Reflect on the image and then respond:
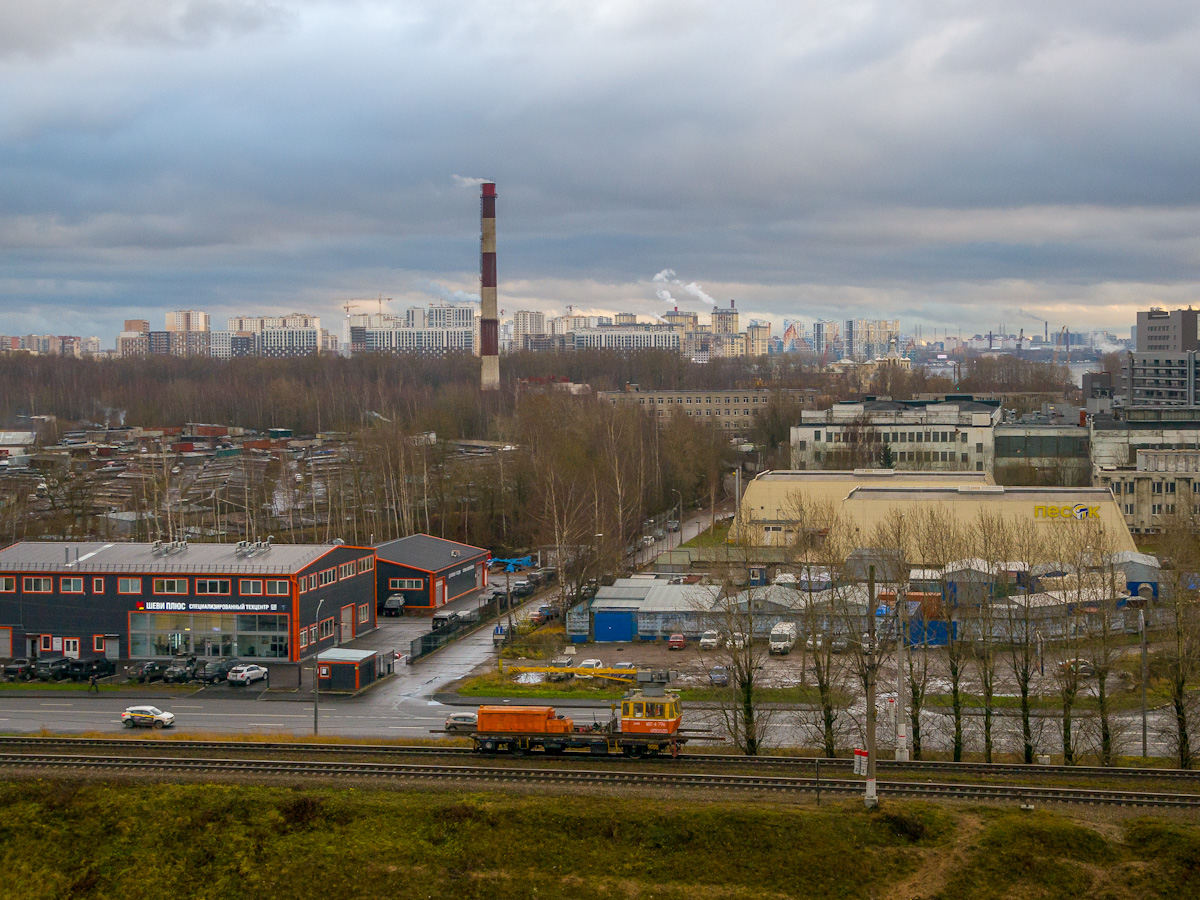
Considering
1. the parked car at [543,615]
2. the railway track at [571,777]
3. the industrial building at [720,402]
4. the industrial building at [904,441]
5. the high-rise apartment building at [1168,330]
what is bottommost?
the parked car at [543,615]

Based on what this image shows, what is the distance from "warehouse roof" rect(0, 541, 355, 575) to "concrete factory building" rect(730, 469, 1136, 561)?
1423cm

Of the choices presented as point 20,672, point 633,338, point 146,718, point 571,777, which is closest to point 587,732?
point 571,777

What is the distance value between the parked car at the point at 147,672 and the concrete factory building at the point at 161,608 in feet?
2.96

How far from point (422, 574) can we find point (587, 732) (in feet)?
54.6

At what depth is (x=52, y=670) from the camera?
25.8 meters

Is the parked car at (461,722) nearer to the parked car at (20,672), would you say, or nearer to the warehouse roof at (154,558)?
the warehouse roof at (154,558)

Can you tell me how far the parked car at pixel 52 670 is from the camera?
25.7m

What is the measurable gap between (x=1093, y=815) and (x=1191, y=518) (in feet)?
83.2

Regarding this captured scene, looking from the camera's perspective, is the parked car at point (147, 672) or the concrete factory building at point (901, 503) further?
the concrete factory building at point (901, 503)

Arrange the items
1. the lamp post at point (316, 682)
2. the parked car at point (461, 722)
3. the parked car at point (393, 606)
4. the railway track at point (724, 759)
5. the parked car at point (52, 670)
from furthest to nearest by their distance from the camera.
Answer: the parked car at point (393, 606) → the parked car at point (52, 670) → the lamp post at point (316, 682) → the parked car at point (461, 722) → the railway track at point (724, 759)

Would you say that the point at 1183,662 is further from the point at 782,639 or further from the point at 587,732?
the point at 782,639

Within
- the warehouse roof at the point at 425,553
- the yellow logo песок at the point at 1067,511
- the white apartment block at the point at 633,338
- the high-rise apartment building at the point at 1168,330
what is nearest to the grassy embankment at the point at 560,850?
the warehouse roof at the point at 425,553

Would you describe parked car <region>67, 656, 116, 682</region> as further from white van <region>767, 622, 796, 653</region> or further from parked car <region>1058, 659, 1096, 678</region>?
parked car <region>1058, 659, 1096, 678</region>

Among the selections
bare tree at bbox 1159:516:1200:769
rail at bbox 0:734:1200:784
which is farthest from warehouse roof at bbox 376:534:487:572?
bare tree at bbox 1159:516:1200:769
